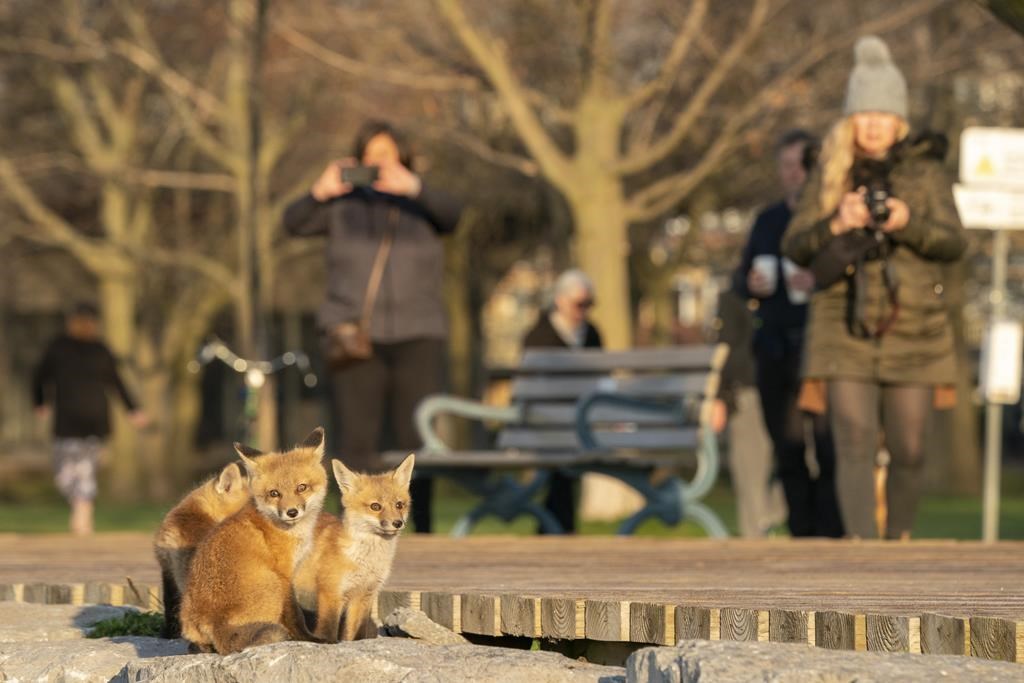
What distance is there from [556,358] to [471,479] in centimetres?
130

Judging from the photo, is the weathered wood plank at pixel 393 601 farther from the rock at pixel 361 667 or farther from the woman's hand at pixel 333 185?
the woman's hand at pixel 333 185

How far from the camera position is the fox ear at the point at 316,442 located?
6352 millimetres

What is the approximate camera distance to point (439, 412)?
13.0m

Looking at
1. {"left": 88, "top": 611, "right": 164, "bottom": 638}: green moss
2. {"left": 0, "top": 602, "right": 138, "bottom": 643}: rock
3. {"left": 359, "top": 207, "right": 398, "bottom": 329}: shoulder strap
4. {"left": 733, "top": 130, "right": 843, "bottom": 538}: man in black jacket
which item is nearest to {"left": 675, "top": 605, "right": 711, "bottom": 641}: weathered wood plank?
{"left": 88, "top": 611, "right": 164, "bottom": 638}: green moss

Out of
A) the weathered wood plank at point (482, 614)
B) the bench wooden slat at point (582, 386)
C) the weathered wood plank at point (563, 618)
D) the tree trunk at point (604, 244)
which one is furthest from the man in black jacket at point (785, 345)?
the tree trunk at point (604, 244)

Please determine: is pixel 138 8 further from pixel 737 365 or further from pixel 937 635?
pixel 937 635

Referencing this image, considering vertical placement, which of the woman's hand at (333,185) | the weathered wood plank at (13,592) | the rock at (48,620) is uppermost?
the woman's hand at (333,185)

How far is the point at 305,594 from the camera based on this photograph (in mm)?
6625

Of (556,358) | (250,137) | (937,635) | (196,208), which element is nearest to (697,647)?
(937,635)

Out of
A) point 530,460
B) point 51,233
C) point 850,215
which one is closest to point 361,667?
point 850,215

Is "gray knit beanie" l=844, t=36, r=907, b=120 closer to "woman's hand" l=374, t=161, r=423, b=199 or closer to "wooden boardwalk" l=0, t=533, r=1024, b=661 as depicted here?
"wooden boardwalk" l=0, t=533, r=1024, b=661

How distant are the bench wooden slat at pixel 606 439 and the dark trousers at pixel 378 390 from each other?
4.28 ft

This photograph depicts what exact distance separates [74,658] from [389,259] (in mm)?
5588

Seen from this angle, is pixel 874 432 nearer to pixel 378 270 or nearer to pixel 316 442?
pixel 378 270
